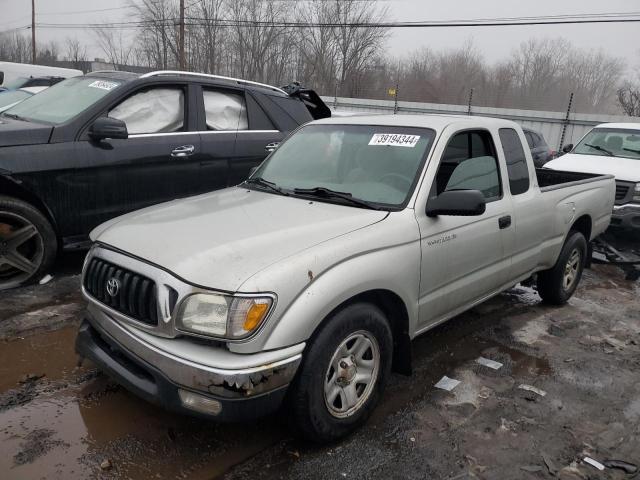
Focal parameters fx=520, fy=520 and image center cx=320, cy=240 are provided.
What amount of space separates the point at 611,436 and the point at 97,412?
305 centimetres

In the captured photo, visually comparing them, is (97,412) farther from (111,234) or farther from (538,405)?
(538,405)

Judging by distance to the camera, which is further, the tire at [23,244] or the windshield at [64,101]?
the windshield at [64,101]

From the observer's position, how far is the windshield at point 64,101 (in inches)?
194

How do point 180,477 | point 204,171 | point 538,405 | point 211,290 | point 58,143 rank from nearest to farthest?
point 211,290 < point 180,477 < point 538,405 < point 58,143 < point 204,171

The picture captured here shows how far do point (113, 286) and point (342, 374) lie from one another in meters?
1.28

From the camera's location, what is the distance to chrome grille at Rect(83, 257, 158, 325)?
2.51m

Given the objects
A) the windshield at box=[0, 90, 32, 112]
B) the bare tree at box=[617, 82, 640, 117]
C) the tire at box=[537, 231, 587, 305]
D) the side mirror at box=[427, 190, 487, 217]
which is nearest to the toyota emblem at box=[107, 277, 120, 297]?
the side mirror at box=[427, 190, 487, 217]

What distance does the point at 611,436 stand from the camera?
312cm

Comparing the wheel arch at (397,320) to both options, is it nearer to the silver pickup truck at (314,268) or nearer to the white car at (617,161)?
the silver pickup truck at (314,268)

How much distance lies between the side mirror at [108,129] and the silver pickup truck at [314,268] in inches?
59.4

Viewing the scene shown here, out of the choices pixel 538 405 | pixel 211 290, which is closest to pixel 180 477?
pixel 211 290

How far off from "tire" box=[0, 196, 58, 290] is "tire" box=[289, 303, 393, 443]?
320cm

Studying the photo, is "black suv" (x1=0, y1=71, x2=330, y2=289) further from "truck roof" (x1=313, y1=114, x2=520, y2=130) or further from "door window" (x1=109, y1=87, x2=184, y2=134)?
"truck roof" (x1=313, y1=114, x2=520, y2=130)

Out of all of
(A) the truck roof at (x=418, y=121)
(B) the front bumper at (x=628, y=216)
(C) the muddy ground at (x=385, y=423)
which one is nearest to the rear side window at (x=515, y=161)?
(A) the truck roof at (x=418, y=121)
